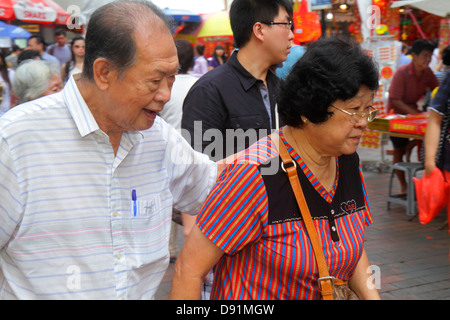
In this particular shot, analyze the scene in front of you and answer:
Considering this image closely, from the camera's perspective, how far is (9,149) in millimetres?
1688

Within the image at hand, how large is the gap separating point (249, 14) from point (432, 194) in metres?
1.87

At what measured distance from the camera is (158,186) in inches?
81.8

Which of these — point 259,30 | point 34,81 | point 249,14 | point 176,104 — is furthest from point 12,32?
point 259,30

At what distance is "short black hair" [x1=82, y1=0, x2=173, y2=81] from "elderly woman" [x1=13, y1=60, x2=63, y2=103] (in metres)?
2.50

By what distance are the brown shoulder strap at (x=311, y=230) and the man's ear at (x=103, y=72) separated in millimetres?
693

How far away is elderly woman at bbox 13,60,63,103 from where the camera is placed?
417 cm

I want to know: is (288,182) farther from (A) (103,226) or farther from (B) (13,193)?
(B) (13,193)

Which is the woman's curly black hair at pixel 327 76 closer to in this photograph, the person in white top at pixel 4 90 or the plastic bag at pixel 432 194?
the plastic bag at pixel 432 194

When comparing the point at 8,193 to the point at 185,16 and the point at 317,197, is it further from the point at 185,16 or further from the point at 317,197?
the point at 185,16

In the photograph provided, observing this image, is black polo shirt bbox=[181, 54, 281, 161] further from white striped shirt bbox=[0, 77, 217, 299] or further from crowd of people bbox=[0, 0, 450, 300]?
white striped shirt bbox=[0, 77, 217, 299]

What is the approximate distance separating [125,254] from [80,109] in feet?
1.74

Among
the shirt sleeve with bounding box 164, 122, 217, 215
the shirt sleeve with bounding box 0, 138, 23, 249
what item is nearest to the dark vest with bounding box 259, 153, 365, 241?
the shirt sleeve with bounding box 164, 122, 217, 215

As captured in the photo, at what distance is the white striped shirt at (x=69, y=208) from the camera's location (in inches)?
67.4

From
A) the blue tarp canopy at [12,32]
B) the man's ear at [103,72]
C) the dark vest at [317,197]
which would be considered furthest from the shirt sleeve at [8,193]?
the blue tarp canopy at [12,32]
